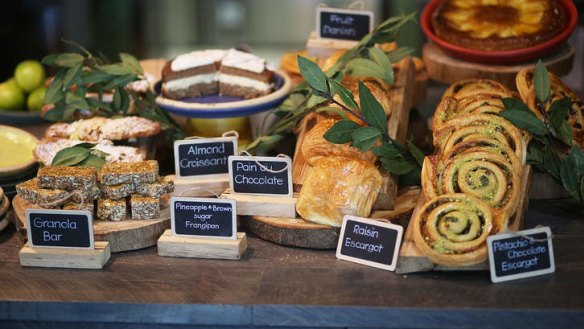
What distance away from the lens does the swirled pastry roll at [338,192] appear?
107 inches

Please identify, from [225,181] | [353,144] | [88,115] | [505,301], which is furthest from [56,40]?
[505,301]

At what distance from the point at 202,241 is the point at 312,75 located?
67 cm

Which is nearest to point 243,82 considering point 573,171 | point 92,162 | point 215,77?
point 215,77

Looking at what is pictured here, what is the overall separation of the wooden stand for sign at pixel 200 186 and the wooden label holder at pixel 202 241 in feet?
0.88

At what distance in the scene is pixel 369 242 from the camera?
2635 millimetres

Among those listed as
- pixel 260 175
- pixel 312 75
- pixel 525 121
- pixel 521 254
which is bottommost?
pixel 521 254

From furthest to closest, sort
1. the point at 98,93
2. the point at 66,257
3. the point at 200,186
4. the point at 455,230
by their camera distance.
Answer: the point at 98,93
the point at 200,186
the point at 66,257
the point at 455,230

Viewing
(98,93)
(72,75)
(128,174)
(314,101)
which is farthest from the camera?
(98,93)

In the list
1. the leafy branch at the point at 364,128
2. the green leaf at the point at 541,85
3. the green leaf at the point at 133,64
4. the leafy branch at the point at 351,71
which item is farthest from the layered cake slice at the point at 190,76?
the green leaf at the point at 541,85

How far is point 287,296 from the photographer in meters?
2.49

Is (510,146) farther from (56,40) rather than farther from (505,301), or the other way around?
(56,40)

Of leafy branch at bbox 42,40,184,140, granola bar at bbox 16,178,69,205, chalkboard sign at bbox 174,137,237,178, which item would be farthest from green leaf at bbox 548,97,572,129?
granola bar at bbox 16,178,69,205

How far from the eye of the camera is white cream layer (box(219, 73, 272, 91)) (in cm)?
339

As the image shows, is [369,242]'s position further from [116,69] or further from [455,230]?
[116,69]
